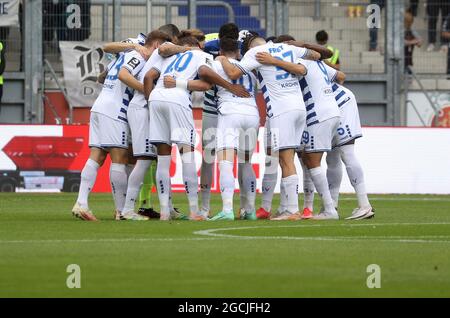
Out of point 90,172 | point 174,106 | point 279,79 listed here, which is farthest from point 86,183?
point 279,79

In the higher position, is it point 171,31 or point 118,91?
point 171,31

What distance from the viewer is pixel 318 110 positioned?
54.7ft

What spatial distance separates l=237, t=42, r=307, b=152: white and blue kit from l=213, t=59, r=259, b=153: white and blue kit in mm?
199

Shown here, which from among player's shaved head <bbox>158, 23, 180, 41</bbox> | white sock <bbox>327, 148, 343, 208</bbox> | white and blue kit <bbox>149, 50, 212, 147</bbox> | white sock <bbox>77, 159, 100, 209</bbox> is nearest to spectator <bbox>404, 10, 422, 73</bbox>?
white sock <bbox>327, 148, 343, 208</bbox>

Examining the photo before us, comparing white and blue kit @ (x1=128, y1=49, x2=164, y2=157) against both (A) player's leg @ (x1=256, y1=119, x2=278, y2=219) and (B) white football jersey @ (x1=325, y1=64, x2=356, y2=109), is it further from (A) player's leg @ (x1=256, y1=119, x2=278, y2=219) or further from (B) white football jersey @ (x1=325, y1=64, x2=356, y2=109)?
(B) white football jersey @ (x1=325, y1=64, x2=356, y2=109)

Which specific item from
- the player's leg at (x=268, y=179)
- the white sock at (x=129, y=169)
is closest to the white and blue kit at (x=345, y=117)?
the player's leg at (x=268, y=179)

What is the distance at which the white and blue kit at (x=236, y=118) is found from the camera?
1622 centimetres

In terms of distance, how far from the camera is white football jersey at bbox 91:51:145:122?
1631 cm

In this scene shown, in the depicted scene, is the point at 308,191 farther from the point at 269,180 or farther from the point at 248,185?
the point at 248,185

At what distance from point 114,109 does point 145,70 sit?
0.62 meters

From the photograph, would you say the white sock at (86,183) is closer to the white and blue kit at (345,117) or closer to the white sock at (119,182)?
the white sock at (119,182)
